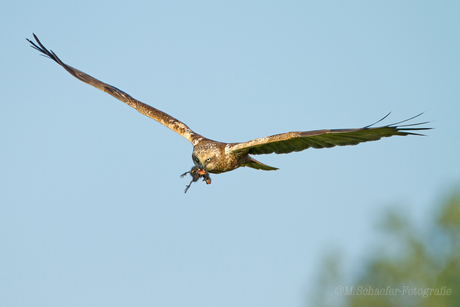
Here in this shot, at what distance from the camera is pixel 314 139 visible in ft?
34.7

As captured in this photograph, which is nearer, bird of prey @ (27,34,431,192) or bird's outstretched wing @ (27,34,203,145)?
bird of prey @ (27,34,431,192)

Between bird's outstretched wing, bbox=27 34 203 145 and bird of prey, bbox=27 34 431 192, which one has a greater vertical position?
bird's outstretched wing, bbox=27 34 203 145

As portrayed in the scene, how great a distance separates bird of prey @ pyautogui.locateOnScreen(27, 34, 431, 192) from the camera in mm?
9727

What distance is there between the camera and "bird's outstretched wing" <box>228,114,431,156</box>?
952cm

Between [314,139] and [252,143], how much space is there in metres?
1.02

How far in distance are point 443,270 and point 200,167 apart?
9525 mm

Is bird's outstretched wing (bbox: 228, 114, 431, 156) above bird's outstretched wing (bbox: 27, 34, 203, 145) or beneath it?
beneath

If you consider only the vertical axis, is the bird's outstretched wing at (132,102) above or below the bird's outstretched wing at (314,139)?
above

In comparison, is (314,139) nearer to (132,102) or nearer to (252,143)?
(252,143)

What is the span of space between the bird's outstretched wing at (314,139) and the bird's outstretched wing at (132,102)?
1289mm

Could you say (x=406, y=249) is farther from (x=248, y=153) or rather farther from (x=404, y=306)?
(x=248, y=153)

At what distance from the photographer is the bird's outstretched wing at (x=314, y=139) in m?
9.52

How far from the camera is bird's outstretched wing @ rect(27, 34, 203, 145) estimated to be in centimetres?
1232

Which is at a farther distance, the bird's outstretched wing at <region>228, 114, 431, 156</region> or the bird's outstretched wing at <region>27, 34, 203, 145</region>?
the bird's outstretched wing at <region>27, 34, 203, 145</region>
